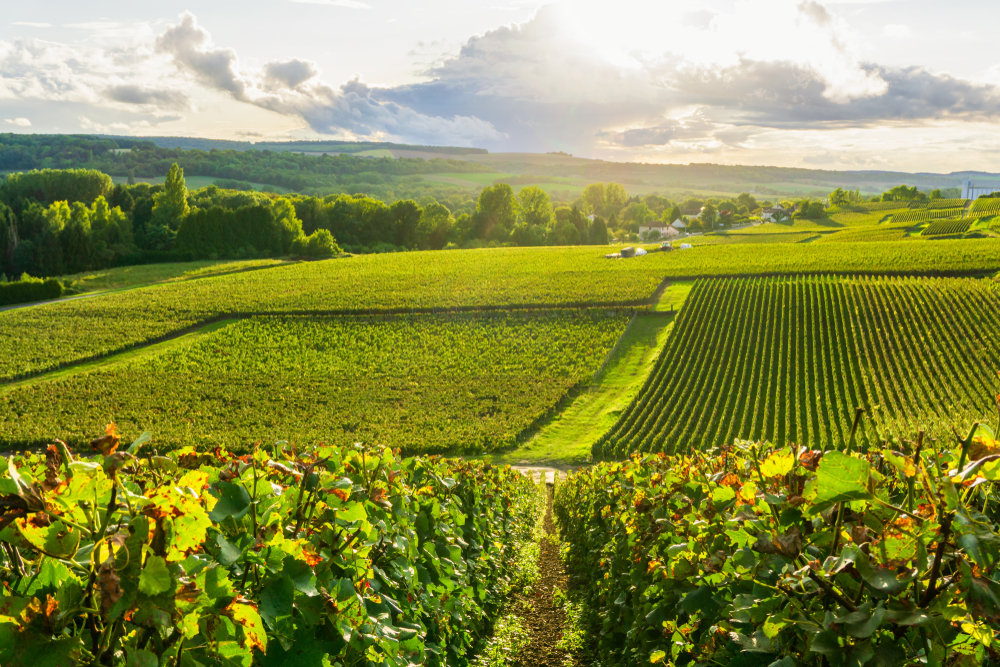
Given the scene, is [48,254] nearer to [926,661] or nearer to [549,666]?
[549,666]

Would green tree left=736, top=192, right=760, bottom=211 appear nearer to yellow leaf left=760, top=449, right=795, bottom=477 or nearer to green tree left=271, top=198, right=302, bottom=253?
green tree left=271, top=198, right=302, bottom=253

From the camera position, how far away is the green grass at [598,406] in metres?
29.0

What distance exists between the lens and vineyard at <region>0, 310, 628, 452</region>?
29.1m

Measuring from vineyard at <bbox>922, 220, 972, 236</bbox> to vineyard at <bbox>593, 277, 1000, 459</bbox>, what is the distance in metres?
40.6

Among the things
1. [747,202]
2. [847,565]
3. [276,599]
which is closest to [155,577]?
[276,599]

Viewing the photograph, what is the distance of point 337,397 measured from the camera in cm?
3391

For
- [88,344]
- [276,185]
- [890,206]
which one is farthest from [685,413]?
[276,185]

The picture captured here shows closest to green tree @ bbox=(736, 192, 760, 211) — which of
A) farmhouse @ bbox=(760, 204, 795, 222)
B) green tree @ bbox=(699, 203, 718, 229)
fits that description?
farmhouse @ bbox=(760, 204, 795, 222)

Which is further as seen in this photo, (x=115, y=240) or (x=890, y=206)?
(x=890, y=206)

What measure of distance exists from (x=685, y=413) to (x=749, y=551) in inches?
1194

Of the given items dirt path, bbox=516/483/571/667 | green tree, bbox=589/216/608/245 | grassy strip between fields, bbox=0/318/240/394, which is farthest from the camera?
green tree, bbox=589/216/608/245

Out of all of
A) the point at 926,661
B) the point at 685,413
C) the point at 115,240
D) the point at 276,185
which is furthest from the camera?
the point at 276,185

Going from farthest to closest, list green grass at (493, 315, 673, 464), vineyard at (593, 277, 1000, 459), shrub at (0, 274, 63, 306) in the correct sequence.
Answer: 1. shrub at (0, 274, 63, 306)
2. green grass at (493, 315, 673, 464)
3. vineyard at (593, 277, 1000, 459)

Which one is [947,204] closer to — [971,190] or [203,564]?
[971,190]
